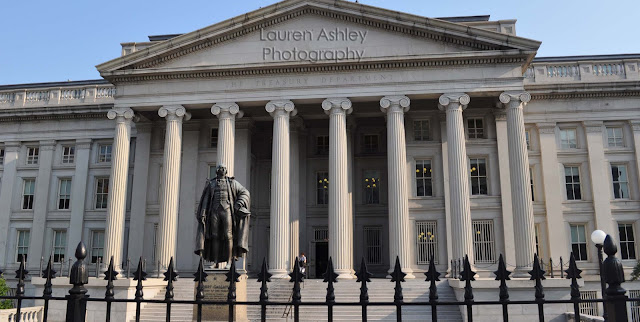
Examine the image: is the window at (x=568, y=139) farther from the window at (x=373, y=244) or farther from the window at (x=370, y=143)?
the window at (x=373, y=244)

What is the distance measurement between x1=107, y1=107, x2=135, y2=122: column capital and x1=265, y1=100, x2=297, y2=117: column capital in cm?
794

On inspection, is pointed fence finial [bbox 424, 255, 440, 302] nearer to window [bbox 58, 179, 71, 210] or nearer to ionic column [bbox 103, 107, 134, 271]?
ionic column [bbox 103, 107, 134, 271]

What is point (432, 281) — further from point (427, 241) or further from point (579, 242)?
point (579, 242)

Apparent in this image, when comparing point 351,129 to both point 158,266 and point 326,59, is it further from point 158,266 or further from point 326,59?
point 158,266

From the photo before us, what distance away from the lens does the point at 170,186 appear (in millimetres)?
29500

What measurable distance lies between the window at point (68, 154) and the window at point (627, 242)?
35.1 metres

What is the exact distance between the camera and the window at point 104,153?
36.5 m

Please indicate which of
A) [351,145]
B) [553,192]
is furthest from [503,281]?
[351,145]

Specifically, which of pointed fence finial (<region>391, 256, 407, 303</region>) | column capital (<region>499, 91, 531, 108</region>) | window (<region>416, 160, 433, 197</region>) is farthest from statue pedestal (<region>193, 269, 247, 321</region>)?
window (<region>416, 160, 433, 197</region>)

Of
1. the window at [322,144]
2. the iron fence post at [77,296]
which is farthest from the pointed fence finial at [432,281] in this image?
the window at [322,144]

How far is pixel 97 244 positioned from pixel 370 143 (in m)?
19.0

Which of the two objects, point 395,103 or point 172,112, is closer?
point 395,103

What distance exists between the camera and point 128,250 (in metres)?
32.5

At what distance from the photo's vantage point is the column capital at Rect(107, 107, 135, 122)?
100.0ft
